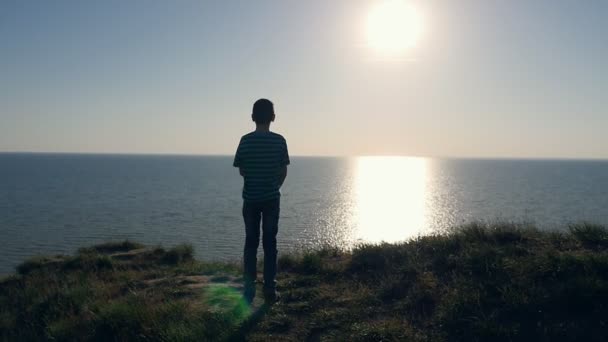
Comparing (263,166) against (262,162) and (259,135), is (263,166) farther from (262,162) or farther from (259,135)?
(259,135)

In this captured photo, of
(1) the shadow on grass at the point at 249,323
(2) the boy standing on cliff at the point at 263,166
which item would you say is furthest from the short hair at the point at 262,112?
(1) the shadow on grass at the point at 249,323

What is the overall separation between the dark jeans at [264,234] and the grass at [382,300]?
0.46m

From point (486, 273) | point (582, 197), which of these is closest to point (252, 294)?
point (486, 273)

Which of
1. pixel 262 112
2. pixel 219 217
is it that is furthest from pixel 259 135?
pixel 219 217

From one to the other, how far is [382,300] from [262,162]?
287 cm

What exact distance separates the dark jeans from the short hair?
1.23 meters

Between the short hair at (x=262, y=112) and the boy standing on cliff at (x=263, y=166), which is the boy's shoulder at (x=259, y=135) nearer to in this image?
the boy standing on cliff at (x=263, y=166)

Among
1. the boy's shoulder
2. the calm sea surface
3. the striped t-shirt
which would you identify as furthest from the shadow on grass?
the calm sea surface

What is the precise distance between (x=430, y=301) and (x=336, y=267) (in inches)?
102

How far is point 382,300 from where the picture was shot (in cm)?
634

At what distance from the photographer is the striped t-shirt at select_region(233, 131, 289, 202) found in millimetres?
6070

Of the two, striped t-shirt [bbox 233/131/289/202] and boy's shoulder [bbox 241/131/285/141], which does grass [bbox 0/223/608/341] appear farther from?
boy's shoulder [bbox 241/131/285/141]

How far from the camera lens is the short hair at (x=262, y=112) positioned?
6074 mm

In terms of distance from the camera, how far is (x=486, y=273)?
21.7 ft
